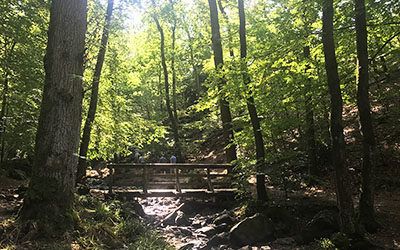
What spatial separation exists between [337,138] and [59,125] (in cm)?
544

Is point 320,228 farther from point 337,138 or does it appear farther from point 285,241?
point 337,138

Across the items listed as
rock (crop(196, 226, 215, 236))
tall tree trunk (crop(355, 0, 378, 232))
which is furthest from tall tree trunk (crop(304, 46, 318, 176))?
rock (crop(196, 226, 215, 236))

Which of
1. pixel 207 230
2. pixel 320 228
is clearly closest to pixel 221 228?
pixel 207 230

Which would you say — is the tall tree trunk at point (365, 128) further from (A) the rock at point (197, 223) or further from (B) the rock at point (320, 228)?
(A) the rock at point (197, 223)

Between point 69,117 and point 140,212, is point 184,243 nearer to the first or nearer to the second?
point 140,212

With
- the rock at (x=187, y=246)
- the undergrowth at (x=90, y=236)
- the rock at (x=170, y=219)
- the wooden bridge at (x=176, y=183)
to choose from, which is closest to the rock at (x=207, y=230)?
the rock at (x=187, y=246)

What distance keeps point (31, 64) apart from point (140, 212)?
5980 millimetres

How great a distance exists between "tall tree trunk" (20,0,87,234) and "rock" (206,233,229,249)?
400 cm

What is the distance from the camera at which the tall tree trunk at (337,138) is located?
717cm

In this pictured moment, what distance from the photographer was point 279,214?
9844 millimetres

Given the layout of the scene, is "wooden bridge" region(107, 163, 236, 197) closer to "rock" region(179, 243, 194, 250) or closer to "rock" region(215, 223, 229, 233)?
"rock" region(215, 223, 229, 233)

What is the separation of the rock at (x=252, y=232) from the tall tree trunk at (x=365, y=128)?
2.28m

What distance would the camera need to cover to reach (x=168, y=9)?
957 inches

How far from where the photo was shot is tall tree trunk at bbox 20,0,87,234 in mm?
5961
